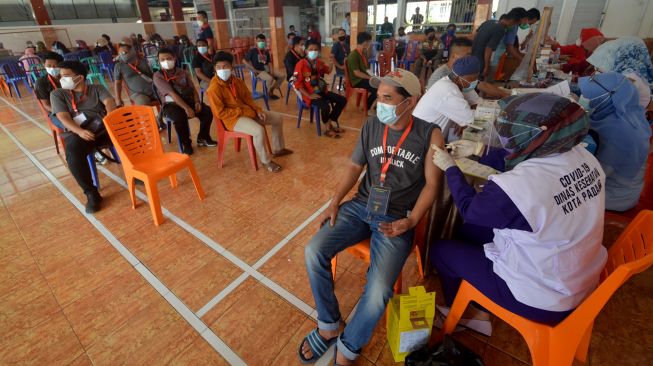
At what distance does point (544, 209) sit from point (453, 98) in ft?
4.96

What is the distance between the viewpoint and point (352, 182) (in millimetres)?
1979

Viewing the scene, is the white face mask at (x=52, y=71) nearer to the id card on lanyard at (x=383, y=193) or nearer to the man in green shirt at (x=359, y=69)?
the id card on lanyard at (x=383, y=193)

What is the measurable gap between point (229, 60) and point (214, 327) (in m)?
2.82

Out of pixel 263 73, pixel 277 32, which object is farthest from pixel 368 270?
pixel 277 32

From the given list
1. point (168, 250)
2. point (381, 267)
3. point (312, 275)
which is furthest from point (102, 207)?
point (381, 267)

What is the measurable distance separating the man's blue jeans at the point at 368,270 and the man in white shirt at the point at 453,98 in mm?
1134

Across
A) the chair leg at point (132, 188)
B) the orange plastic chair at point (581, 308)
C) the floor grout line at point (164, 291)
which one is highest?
the orange plastic chair at point (581, 308)

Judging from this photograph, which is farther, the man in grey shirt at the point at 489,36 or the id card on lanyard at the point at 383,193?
the man in grey shirt at the point at 489,36

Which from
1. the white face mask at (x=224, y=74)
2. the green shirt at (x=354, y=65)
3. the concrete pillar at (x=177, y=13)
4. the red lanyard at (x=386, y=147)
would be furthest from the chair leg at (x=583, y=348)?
the concrete pillar at (x=177, y=13)

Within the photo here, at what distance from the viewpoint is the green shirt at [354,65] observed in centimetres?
554

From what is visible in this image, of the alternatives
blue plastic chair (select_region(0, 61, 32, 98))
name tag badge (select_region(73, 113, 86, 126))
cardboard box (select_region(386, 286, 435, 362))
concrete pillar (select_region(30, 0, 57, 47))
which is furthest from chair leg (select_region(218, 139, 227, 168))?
concrete pillar (select_region(30, 0, 57, 47))

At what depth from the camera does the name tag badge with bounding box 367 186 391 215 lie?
179 centimetres

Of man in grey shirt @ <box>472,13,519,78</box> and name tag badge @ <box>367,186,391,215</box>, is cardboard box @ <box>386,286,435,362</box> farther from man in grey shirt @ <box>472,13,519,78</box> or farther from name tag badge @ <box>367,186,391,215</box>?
man in grey shirt @ <box>472,13,519,78</box>

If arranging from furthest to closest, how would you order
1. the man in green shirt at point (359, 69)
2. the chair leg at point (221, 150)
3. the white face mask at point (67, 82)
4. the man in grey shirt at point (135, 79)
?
the man in green shirt at point (359, 69)
the man in grey shirt at point (135, 79)
the chair leg at point (221, 150)
the white face mask at point (67, 82)
